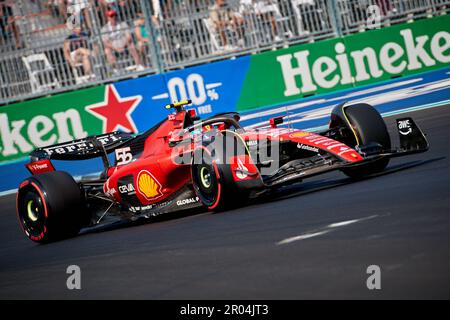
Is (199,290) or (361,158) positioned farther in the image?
(361,158)

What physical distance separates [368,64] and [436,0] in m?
1.87

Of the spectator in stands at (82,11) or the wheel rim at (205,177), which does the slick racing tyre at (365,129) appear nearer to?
the wheel rim at (205,177)

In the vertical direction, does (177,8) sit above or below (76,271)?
above

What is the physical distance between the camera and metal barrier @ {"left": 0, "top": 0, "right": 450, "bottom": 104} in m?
16.8

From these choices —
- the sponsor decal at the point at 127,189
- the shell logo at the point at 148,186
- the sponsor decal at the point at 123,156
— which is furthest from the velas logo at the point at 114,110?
the shell logo at the point at 148,186

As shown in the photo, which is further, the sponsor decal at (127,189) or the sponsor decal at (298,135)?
the sponsor decal at (127,189)

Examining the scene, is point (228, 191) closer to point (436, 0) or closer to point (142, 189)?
point (142, 189)

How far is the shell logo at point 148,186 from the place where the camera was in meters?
9.29

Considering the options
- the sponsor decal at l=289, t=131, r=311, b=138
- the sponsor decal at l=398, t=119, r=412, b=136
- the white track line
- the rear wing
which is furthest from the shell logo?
the white track line

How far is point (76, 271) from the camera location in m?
7.02

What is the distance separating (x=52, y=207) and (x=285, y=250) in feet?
13.8

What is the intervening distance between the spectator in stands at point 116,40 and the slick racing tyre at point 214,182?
28.8ft

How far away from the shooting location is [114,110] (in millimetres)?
17047

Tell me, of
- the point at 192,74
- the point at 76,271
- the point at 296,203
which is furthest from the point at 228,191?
the point at 192,74
